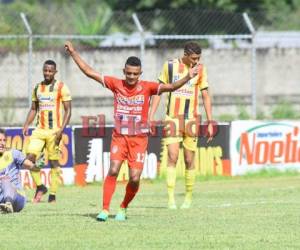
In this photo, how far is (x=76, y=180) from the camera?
21.0m

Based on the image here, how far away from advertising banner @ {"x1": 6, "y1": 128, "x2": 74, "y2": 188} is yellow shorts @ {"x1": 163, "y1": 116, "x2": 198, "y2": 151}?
494 cm

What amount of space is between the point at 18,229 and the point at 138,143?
6.45 ft

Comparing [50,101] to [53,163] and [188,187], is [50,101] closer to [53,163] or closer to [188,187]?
[53,163]

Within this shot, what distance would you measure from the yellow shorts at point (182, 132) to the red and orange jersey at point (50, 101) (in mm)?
2614

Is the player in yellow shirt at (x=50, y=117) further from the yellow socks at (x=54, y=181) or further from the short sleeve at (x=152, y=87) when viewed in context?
the short sleeve at (x=152, y=87)

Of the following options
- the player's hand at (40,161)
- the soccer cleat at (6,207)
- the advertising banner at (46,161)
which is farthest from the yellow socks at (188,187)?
the advertising banner at (46,161)

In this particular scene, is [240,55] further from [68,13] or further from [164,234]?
[164,234]

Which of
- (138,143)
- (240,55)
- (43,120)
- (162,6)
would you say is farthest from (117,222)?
(162,6)

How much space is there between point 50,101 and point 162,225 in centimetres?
555

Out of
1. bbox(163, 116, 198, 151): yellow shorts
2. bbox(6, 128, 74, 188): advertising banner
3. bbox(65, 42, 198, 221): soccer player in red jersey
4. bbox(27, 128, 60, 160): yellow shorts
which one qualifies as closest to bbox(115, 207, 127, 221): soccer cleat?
bbox(65, 42, 198, 221): soccer player in red jersey

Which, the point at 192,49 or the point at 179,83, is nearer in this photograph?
the point at 179,83

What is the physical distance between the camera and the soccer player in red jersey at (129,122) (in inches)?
505

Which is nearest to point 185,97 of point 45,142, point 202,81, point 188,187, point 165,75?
point 202,81

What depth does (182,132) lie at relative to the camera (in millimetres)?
15141
